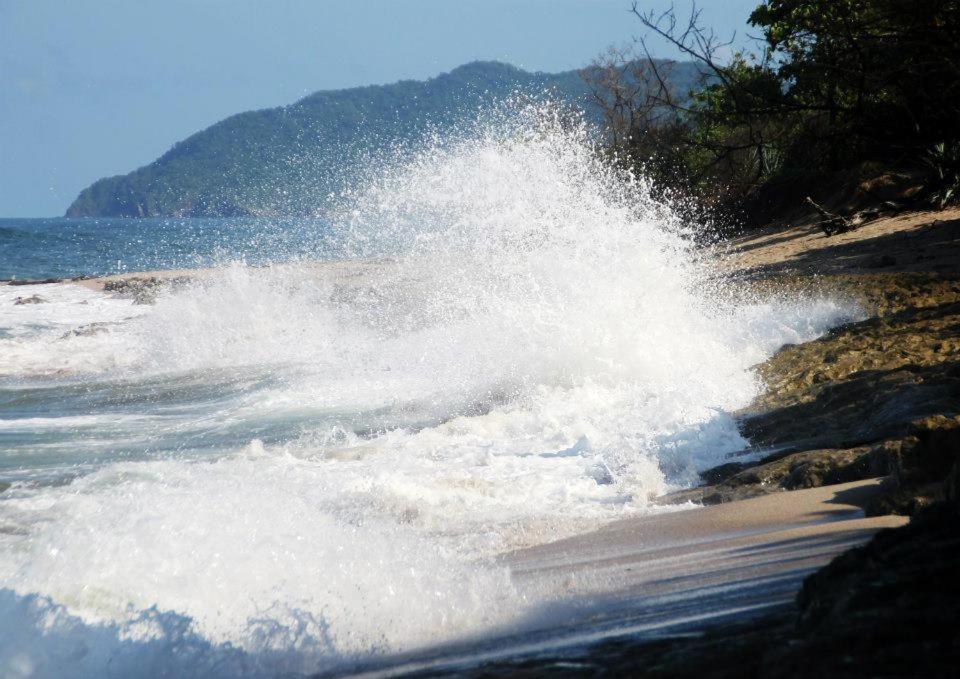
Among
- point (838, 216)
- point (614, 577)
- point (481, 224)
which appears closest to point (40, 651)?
point (614, 577)

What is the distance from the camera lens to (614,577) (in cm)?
428

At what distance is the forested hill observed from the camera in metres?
142

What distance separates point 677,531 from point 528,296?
328 inches

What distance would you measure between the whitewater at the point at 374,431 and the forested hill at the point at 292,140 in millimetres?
117049

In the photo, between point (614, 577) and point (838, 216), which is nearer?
point (614, 577)

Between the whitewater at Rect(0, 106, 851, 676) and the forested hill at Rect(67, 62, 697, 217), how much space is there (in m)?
117

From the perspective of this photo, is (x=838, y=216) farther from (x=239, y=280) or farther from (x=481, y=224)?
(x=239, y=280)

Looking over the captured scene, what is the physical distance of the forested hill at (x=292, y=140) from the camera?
466 feet

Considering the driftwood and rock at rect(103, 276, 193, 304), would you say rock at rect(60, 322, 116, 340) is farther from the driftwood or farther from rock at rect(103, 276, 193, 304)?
the driftwood

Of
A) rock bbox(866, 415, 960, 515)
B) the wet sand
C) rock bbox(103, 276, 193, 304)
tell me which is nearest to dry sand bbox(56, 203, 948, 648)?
the wet sand

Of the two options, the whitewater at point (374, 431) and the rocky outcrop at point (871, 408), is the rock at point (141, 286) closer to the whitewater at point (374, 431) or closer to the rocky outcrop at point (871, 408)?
the whitewater at point (374, 431)

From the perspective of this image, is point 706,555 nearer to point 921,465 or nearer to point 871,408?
point 921,465

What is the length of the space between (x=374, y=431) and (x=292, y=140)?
141534mm

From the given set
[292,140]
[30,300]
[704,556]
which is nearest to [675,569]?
[704,556]
